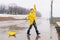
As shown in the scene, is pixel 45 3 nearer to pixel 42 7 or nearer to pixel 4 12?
pixel 42 7

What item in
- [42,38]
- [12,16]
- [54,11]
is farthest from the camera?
[12,16]

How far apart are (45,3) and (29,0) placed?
1.82 meters

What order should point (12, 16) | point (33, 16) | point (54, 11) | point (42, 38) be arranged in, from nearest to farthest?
1. point (42, 38)
2. point (33, 16)
3. point (54, 11)
4. point (12, 16)

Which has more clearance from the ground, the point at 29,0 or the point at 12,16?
the point at 29,0

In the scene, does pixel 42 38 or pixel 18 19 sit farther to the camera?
pixel 18 19

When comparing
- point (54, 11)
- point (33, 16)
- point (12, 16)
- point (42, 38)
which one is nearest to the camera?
point (42, 38)

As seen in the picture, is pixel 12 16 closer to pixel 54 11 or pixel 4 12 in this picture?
pixel 4 12

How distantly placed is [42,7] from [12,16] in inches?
140

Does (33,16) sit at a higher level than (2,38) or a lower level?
higher

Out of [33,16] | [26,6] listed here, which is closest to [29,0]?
[26,6]

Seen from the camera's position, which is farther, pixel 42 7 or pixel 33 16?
pixel 42 7

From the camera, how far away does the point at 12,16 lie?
92.2ft

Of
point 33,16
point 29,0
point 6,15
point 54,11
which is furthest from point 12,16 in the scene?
point 33,16

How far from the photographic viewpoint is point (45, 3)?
27750 mm
